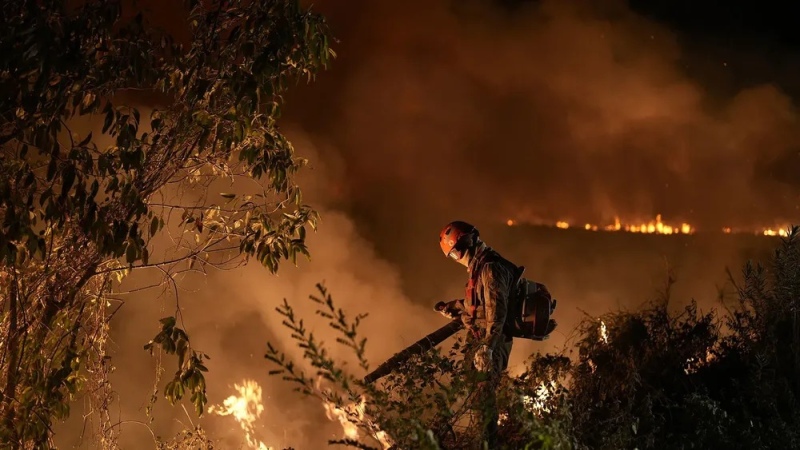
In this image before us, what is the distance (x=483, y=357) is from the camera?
4.46 metres

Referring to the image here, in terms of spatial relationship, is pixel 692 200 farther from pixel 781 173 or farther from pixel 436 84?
pixel 436 84

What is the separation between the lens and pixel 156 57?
426 centimetres

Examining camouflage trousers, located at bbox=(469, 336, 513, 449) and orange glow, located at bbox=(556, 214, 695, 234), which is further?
orange glow, located at bbox=(556, 214, 695, 234)

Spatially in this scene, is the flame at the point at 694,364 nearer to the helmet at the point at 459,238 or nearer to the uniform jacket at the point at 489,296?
the uniform jacket at the point at 489,296

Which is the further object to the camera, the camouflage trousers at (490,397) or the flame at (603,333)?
the flame at (603,333)

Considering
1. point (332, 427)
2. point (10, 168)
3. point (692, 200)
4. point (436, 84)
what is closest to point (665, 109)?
point (692, 200)

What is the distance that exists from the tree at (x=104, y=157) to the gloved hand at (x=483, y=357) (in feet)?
4.02

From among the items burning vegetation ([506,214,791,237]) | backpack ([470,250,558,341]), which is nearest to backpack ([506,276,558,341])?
backpack ([470,250,558,341])

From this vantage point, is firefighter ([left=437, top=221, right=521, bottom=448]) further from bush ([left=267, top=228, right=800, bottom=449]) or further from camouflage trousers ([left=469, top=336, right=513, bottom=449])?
bush ([left=267, top=228, right=800, bottom=449])

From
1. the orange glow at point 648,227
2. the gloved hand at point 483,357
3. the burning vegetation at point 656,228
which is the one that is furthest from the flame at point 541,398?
the orange glow at point 648,227

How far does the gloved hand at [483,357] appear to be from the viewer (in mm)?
4438

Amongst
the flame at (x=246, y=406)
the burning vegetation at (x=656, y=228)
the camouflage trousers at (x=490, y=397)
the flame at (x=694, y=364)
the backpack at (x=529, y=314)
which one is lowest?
the camouflage trousers at (x=490, y=397)

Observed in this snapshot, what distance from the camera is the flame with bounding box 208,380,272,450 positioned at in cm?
1121

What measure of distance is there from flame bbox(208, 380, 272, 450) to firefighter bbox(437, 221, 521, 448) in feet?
22.5
